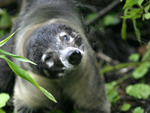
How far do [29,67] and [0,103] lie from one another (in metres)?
0.30

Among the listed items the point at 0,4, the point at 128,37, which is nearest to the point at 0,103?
the point at 0,4

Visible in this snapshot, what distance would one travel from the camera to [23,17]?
1.95 m

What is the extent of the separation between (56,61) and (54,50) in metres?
0.06

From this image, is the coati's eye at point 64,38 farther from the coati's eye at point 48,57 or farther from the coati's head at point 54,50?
the coati's eye at point 48,57

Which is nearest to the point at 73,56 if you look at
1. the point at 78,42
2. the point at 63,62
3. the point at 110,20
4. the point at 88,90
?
the point at 63,62

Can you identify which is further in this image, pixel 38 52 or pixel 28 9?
pixel 28 9

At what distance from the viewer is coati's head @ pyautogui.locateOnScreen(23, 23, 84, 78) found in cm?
127

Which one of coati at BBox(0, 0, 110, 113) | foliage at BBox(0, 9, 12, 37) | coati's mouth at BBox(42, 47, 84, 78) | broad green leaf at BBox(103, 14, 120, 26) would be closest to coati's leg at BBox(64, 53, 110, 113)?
coati at BBox(0, 0, 110, 113)

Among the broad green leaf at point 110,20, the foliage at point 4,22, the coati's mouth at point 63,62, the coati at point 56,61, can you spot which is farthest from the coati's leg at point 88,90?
the foliage at point 4,22

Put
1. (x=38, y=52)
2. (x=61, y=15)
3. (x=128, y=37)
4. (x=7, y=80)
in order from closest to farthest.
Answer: (x=38, y=52), (x=61, y=15), (x=7, y=80), (x=128, y=37)

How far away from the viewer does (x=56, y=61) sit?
4.28 feet

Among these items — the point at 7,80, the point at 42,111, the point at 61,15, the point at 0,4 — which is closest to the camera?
the point at 61,15

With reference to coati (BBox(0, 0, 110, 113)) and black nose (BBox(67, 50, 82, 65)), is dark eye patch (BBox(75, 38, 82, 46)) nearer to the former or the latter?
coati (BBox(0, 0, 110, 113))

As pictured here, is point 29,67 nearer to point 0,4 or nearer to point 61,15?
point 61,15
